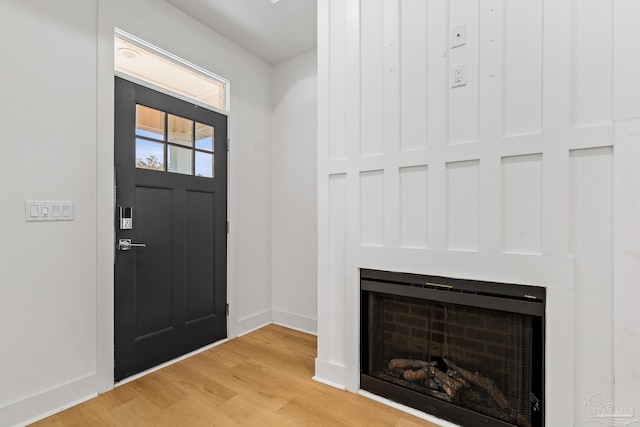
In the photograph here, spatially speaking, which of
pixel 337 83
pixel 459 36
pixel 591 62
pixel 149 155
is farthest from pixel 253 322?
pixel 591 62

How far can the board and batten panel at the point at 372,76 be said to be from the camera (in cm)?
191

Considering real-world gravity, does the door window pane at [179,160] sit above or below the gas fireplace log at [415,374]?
above

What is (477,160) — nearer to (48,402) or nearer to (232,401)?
(232,401)

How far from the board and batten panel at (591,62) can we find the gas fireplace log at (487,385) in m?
1.42

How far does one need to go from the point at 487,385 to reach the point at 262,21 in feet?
10.6

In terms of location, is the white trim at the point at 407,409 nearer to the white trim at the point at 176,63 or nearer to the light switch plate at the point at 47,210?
the light switch plate at the point at 47,210

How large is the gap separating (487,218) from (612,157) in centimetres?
57

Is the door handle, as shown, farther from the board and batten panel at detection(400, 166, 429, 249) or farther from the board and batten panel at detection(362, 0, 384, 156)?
the board and batten panel at detection(400, 166, 429, 249)

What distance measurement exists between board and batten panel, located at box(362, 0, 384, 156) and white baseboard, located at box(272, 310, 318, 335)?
1.96 m

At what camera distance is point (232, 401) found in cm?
189

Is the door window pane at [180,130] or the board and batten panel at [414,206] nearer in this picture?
the board and batten panel at [414,206]

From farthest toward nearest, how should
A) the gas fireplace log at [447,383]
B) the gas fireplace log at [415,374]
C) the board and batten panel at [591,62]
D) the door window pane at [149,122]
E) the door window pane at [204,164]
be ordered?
the door window pane at [204,164]
the door window pane at [149,122]
the gas fireplace log at [415,374]
the gas fireplace log at [447,383]
the board and batten panel at [591,62]

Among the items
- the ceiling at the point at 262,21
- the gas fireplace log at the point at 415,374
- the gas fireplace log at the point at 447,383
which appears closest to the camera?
the gas fireplace log at the point at 447,383

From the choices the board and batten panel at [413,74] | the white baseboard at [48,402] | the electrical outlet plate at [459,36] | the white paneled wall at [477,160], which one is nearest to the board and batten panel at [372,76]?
the white paneled wall at [477,160]
